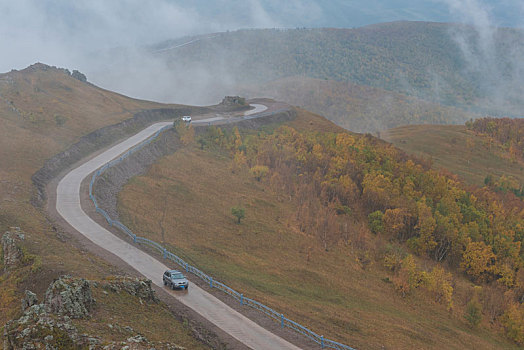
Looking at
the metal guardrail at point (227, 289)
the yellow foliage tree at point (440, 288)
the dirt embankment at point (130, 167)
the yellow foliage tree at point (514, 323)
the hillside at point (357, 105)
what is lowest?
the yellow foliage tree at point (514, 323)

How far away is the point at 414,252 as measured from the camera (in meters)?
50.5

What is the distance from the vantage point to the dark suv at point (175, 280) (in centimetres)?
2534

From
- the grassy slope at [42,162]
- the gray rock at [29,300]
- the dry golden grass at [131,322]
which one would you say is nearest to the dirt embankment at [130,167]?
the grassy slope at [42,162]

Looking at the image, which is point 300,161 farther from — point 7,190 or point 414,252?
point 7,190

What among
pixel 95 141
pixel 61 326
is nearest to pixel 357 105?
pixel 95 141

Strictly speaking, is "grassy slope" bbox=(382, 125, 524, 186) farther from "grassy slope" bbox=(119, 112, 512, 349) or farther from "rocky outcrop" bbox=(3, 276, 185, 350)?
"rocky outcrop" bbox=(3, 276, 185, 350)

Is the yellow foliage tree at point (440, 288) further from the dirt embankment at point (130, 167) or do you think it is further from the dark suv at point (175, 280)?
the dirt embankment at point (130, 167)

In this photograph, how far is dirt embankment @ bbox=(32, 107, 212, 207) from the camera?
4041cm

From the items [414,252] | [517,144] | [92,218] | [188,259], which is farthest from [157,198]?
[517,144]

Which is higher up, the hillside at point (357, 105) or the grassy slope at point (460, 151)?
the hillside at point (357, 105)

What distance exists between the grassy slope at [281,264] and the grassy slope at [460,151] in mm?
48555

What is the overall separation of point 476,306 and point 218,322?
25125 millimetres

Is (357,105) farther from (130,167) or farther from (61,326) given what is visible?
(61,326)

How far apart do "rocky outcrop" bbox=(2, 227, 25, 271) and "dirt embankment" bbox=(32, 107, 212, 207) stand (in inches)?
407
